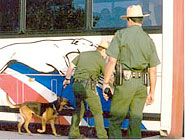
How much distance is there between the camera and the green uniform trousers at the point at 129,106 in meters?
5.71

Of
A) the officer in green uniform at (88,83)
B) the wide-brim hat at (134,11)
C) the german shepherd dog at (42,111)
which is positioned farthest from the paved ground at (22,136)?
the wide-brim hat at (134,11)

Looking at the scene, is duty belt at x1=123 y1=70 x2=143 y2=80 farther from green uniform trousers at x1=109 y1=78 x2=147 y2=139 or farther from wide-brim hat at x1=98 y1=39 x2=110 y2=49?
wide-brim hat at x1=98 y1=39 x2=110 y2=49

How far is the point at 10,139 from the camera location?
21.7 ft

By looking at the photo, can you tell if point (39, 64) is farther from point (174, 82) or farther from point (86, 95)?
point (174, 82)

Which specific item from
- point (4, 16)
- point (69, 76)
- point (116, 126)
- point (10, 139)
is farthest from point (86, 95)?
point (4, 16)

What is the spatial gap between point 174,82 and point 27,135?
2249 millimetres

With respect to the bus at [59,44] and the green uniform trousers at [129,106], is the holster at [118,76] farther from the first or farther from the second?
the bus at [59,44]

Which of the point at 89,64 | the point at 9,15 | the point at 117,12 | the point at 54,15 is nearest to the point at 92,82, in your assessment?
the point at 89,64

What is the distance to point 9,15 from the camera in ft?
23.7

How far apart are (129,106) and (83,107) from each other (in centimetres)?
91

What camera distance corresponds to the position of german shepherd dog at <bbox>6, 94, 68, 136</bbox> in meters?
6.81

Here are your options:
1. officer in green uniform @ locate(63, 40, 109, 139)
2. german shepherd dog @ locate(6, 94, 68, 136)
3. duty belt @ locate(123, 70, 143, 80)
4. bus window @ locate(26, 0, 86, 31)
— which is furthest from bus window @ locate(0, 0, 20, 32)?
duty belt @ locate(123, 70, 143, 80)

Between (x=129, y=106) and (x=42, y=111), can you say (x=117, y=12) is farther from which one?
(x=42, y=111)

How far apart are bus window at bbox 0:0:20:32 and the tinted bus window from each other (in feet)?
4.11
